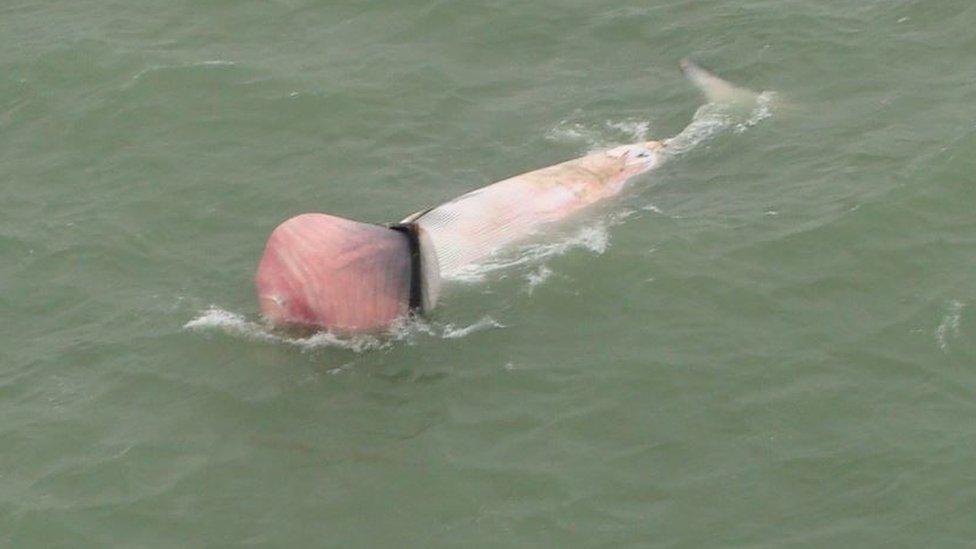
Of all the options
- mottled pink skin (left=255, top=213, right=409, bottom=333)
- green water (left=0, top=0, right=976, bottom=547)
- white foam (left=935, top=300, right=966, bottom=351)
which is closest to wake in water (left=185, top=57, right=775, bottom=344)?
mottled pink skin (left=255, top=213, right=409, bottom=333)

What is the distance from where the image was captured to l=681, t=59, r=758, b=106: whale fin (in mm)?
23656

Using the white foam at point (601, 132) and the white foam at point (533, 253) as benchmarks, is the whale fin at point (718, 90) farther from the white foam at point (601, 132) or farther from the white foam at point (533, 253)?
the white foam at point (533, 253)

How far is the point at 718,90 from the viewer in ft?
78.3

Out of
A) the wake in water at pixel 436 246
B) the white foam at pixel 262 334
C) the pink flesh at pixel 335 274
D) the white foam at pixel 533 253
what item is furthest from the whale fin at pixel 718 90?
the white foam at pixel 262 334

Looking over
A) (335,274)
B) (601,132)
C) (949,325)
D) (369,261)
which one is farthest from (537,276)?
(949,325)

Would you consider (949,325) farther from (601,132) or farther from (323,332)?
(323,332)

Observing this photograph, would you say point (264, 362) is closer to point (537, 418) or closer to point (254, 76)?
point (537, 418)

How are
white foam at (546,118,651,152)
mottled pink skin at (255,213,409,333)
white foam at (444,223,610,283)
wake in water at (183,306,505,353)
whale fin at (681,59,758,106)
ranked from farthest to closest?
whale fin at (681,59,758,106), white foam at (546,118,651,152), white foam at (444,223,610,283), wake in water at (183,306,505,353), mottled pink skin at (255,213,409,333)

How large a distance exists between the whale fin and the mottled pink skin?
275 inches

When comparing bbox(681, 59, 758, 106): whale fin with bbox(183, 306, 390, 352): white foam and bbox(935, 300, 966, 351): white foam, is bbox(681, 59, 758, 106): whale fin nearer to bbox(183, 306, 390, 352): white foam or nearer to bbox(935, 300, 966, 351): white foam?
bbox(935, 300, 966, 351): white foam

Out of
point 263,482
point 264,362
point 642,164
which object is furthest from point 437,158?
point 263,482

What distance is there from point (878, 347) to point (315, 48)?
38.3 feet

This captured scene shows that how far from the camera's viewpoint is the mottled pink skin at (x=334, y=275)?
18.4m

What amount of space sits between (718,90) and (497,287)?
6064 mm
